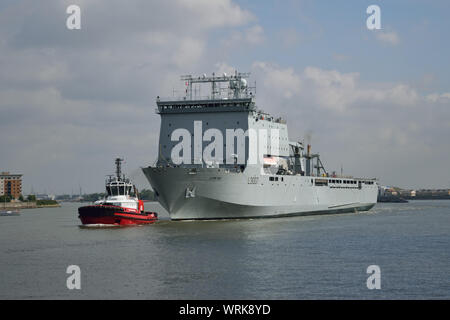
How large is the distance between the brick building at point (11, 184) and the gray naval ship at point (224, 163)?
479 feet

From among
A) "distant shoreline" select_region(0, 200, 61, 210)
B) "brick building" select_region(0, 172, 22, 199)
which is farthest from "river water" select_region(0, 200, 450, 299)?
"brick building" select_region(0, 172, 22, 199)

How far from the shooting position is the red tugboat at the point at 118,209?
46.2m

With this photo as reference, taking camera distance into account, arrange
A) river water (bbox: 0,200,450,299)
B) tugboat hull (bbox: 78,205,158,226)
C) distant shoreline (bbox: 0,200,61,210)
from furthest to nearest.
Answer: distant shoreline (bbox: 0,200,61,210) → tugboat hull (bbox: 78,205,158,226) → river water (bbox: 0,200,450,299)

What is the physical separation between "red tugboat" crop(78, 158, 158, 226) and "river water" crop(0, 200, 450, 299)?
452cm

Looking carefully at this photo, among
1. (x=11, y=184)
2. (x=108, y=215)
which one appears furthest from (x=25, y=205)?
(x=108, y=215)

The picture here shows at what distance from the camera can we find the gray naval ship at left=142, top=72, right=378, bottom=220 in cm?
4606

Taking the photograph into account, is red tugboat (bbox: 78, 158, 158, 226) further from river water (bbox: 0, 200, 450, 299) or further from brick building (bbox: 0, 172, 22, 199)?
brick building (bbox: 0, 172, 22, 199)

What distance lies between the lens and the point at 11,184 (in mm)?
187125

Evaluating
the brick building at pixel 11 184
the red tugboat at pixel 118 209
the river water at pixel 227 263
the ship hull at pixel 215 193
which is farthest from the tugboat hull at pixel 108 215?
the brick building at pixel 11 184

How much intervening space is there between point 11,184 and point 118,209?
154 m

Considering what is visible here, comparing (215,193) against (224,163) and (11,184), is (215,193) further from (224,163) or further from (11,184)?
(11,184)
